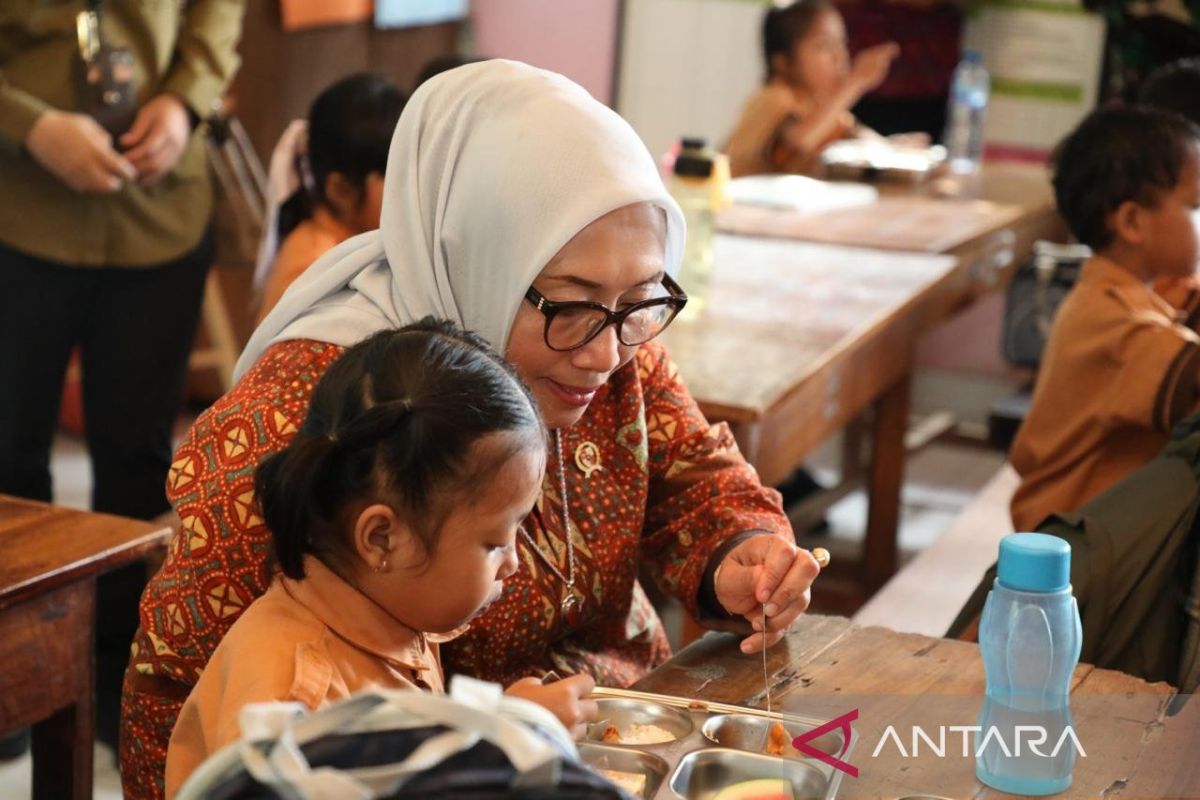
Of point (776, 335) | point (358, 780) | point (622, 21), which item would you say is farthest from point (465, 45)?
point (358, 780)

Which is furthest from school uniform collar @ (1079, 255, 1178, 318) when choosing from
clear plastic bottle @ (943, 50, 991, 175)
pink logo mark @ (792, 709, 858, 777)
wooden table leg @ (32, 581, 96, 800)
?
clear plastic bottle @ (943, 50, 991, 175)

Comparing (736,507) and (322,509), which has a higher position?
(322,509)

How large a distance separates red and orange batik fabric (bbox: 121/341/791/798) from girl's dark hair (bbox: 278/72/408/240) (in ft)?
3.83

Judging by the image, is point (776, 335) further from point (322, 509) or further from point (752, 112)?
point (752, 112)

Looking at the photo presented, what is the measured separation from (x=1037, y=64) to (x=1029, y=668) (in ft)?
15.5

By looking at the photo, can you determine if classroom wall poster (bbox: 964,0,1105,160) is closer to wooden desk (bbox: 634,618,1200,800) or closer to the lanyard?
the lanyard

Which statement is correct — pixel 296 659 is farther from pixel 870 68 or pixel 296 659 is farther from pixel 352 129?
pixel 870 68

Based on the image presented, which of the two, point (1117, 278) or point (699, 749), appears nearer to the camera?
point (699, 749)

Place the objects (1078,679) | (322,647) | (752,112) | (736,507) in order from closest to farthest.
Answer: (322,647) < (1078,679) < (736,507) < (752,112)

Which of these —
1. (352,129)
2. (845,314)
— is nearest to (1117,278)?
(845,314)

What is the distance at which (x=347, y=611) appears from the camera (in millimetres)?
1311

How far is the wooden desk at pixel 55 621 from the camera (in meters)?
1.81

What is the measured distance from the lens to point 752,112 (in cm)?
491

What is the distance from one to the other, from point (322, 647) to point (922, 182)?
405 cm
